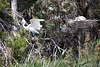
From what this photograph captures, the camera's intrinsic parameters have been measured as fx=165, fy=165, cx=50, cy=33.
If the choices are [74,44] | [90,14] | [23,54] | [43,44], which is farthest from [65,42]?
[23,54]

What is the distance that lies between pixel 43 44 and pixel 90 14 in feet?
7.48

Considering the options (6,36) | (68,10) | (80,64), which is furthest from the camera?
(68,10)

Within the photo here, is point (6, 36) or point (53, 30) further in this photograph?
point (53, 30)

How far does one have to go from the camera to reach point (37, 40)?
6438 mm

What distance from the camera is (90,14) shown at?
677 cm

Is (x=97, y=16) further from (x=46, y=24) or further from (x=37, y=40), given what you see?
(x=37, y=40)

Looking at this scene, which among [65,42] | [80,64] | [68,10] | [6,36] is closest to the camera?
[80,64]

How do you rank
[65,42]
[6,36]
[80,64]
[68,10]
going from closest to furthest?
1. [80,64]
2. [6,36]
3. [68,10]
4. [65,42]

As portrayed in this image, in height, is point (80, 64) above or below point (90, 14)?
below

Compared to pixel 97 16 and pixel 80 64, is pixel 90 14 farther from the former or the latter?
pixel 80 64

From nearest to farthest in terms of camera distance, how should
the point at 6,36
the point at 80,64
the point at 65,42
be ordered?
1. the point at 80,64
2. the point at 6,36
3. the point at 65,42

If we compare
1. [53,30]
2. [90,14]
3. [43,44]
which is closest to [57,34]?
[53,30]

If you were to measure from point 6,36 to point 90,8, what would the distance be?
4.21 m

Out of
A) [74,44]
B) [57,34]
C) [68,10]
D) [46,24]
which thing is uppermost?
[68,10]
